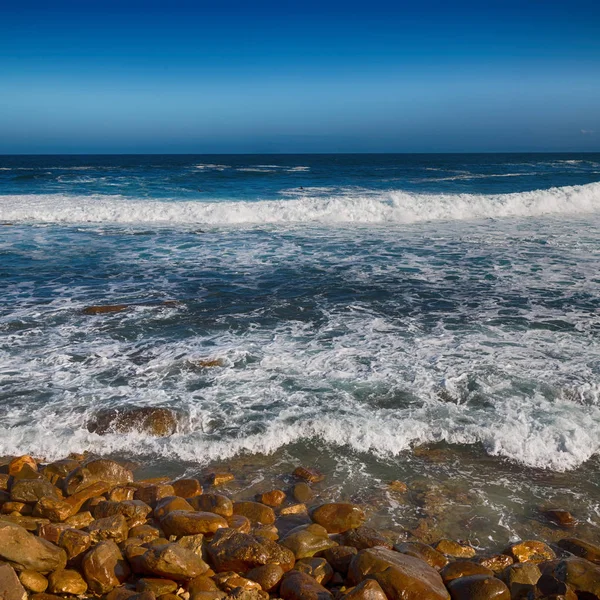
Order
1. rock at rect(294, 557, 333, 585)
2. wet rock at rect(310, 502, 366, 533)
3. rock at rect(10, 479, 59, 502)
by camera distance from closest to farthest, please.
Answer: rock at rect(294, 557, 333, 585) → wet rock at rect(310, 502, 366, 533) → rock at rect(10, 479, 59, 502)

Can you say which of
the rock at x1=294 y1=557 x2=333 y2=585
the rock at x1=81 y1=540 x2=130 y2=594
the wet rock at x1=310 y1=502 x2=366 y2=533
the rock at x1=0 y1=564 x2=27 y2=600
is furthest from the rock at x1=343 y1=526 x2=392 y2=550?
the rock at x1=0 y1=564 x2=27 y2=600

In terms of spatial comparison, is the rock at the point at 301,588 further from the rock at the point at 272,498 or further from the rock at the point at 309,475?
the rock at the point at 309,475

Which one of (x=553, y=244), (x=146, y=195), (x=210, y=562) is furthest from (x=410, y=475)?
(x=146, y=195)

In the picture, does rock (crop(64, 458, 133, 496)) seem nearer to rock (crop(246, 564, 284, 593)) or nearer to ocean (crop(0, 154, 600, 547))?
ocean (crop(0, 154, 600, 547))

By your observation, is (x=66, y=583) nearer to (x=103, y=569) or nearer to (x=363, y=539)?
(x=103, y=569)

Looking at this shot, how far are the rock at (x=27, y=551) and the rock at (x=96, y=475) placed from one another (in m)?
0.92

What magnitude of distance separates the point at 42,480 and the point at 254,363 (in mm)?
3070

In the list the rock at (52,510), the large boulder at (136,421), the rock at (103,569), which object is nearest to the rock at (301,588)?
the rock at (103,569)

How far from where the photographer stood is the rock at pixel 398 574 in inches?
123

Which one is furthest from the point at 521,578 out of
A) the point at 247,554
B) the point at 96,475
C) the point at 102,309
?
the point at 102,309

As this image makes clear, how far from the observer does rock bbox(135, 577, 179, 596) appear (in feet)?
10.7

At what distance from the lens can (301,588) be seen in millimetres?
3221

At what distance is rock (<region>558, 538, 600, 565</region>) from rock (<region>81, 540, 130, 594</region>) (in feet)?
9.48

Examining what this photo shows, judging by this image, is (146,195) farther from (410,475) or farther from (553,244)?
(410,475)
